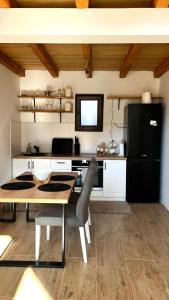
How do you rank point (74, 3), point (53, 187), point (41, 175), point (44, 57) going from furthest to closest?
point (44, 57)
point (41, 175)
point (53, 187)
point (74, 3)

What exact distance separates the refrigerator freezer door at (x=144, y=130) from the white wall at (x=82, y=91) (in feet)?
2.15

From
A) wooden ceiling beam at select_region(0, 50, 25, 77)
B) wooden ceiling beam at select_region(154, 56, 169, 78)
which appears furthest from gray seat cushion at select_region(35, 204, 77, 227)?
wooden ceiling beam at select_region(154, 56, 169, 78)

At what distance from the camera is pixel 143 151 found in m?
4.61

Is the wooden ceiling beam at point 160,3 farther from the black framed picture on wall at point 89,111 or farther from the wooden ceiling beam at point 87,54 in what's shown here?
the black framed picture on wall at point 89,111

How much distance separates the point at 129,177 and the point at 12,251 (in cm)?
253

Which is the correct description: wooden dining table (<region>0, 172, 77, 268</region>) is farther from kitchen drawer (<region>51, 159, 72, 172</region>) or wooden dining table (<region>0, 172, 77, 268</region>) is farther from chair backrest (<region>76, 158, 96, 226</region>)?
kitchen drawer (<region>51, 159, 72, 172</region>)

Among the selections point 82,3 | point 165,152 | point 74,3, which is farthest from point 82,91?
point 82,3

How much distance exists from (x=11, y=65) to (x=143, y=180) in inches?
121

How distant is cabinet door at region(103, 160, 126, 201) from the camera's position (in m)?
4.61

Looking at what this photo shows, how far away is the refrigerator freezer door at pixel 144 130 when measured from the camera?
453 centimetres

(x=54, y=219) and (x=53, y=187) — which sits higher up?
(x=53, y=187)

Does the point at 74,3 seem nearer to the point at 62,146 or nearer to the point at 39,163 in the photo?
the point at 39,163

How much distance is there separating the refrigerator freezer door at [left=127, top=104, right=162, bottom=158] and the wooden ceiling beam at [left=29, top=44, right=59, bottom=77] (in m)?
1.53

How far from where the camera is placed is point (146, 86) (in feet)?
16.8
